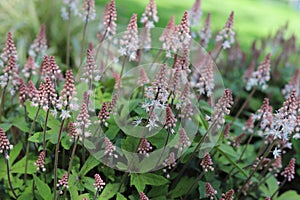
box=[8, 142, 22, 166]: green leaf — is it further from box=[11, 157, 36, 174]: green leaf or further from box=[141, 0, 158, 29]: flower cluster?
box=[141, 0, 158, 29]: flower cluster

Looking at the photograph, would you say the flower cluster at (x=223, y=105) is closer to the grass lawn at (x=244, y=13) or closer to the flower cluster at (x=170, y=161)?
the flower cluster at (x=170, y=161)

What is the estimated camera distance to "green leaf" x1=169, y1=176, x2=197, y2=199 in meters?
2.62

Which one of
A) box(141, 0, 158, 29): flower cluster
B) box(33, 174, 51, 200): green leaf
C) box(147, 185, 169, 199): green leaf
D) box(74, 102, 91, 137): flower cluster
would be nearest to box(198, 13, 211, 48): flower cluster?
box(141, 0, 158, 29): flower cluster

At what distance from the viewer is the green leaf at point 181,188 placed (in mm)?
2617

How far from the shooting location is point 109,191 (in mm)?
2402

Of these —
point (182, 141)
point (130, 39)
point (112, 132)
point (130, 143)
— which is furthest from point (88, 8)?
point (182, 141)

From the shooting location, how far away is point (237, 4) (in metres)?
11.7

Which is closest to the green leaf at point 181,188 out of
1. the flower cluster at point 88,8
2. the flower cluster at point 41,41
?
the flower cluster at point 88,8

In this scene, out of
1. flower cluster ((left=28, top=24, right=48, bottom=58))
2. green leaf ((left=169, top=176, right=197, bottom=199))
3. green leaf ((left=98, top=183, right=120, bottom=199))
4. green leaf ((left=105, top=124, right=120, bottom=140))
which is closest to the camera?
green leaf ((left=98, top=183, right=120, bottom=199))

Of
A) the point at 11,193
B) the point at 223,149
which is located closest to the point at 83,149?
the point at 11,193

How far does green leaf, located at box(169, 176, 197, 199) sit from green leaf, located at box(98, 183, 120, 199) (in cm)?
38

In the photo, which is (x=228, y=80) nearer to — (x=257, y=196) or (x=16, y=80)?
(x=257, y=196)

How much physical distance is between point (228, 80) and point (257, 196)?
193 centimetres

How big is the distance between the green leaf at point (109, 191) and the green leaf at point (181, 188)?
382mm
